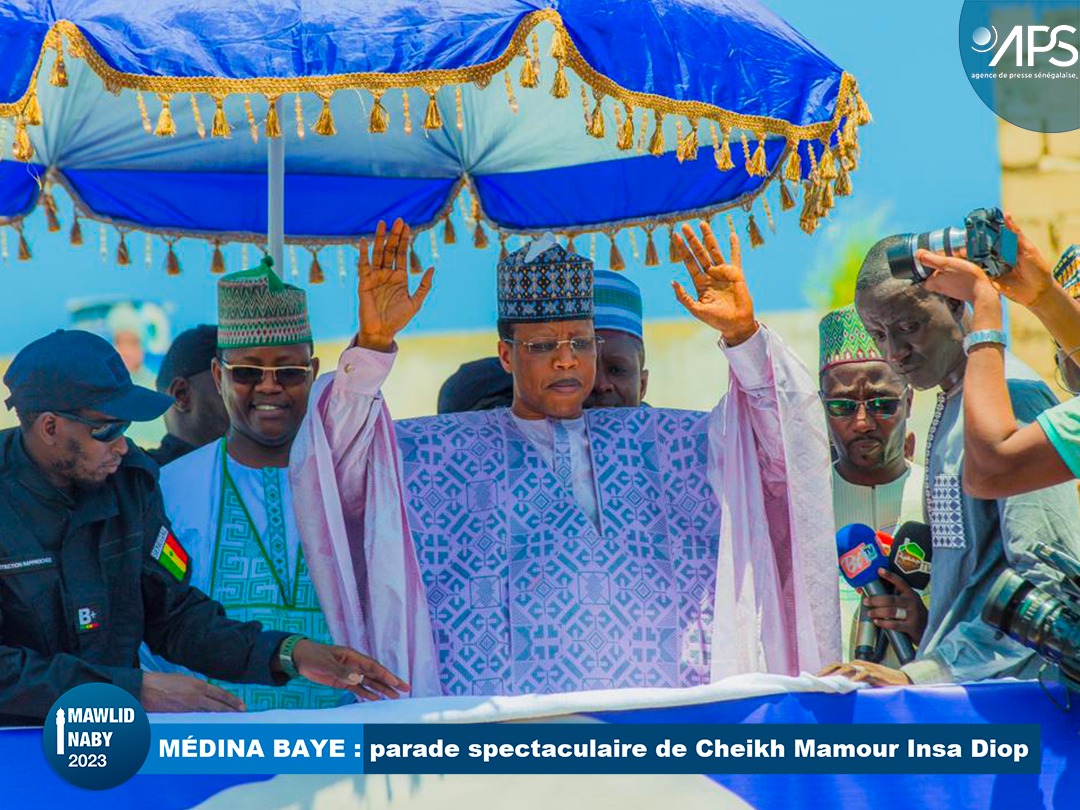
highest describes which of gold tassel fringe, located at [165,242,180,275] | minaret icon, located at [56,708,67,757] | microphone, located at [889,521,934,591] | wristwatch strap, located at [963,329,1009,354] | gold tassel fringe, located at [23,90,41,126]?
gold tassel fringe, located at [23,90,41,126]

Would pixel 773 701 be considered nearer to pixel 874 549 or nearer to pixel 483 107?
pixel 874 549

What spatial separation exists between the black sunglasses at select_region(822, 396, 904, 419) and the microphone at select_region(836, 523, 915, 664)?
1200mm

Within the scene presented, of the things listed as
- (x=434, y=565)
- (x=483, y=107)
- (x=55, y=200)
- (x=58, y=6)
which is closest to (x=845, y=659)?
(x=434, y=565)

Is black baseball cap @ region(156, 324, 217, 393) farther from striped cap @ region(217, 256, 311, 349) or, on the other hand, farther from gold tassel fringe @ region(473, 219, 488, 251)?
gold tassel fringe @ region(473, 219, 488, 251)

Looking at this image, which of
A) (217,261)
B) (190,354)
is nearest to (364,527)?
(190,354)

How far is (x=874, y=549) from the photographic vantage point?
15.3 ft

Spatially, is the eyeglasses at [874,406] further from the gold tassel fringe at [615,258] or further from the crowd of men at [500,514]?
the gold tassel fringe at [615,258]

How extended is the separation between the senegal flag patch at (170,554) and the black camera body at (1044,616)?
200cm

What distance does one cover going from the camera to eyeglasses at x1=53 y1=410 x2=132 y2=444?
168 inches

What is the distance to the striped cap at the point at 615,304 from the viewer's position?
5.95 m

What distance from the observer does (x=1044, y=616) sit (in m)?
3.86

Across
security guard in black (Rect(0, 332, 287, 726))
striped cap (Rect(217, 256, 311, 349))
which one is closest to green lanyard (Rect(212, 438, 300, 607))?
striped cap (Rect(217, 256, 311, 349))

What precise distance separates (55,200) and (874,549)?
365cm

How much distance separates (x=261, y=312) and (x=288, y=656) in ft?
4.20
